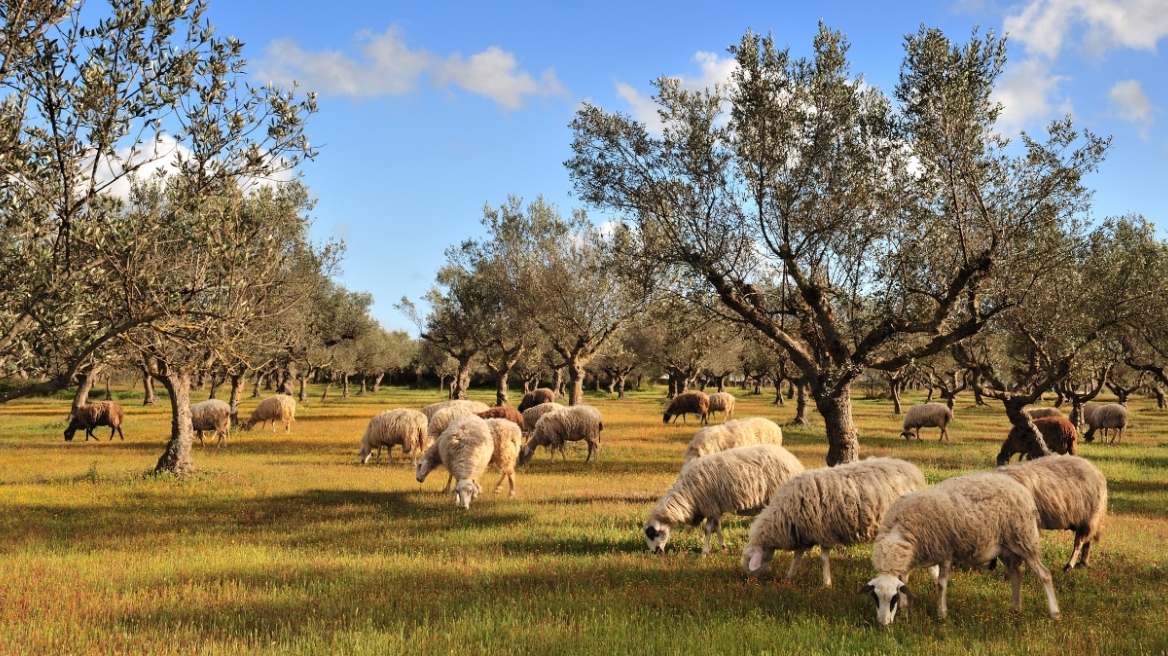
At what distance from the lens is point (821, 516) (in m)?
9.04

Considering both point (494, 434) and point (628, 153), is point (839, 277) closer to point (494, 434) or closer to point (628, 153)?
point (628, 153)

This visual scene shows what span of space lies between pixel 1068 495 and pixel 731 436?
8.99 meters

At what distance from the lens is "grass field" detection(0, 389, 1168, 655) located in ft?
22.8

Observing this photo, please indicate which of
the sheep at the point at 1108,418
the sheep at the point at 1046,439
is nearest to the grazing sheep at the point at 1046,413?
the sheep at the point at 1108,418

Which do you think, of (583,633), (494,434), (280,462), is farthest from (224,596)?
(280,462)

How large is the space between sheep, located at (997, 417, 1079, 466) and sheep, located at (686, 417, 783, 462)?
702 centimetres

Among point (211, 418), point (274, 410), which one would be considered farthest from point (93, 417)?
point (274, 410)

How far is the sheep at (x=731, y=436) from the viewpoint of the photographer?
56.3ft

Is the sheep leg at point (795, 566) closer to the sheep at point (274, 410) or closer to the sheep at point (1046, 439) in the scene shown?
the sheep at point (1046, 439)

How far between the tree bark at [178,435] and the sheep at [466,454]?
25.0ft

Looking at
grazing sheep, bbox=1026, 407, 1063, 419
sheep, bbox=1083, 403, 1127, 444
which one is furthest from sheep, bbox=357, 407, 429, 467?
sheep, bbox=1083, 403, 1127, 444

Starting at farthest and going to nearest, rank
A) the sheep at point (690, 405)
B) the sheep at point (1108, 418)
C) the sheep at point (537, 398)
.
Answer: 1. the sheep at point (690, 405)
2. the sheep at point (537, 398)
3. the sheep at point (1108, 418)

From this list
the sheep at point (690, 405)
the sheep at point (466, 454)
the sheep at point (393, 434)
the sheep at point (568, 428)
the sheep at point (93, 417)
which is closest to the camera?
the sheep at point (466, 454)

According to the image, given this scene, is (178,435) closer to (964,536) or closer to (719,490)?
(719,490)
